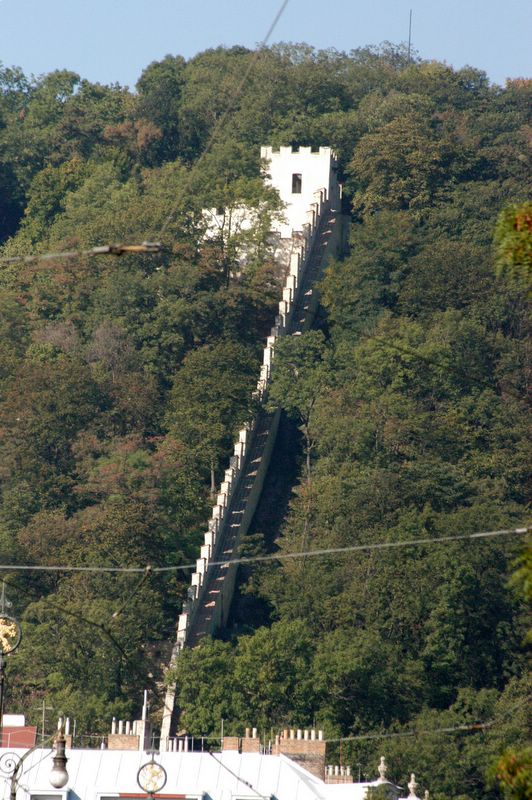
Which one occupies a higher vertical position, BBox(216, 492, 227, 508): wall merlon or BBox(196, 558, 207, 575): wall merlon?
BBox(216, 492, 227, 508): wall merlon

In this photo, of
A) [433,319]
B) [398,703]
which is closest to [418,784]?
[398,703]

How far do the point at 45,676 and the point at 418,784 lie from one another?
44.4ft

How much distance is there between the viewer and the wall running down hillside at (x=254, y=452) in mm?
76250

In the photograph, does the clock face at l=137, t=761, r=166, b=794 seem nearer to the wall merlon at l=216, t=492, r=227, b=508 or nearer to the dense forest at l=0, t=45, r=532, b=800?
the dense forest at l=0, t=45, r=532, b=800

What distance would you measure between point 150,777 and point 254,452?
46376 millimetres

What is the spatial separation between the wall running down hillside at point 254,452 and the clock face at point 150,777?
2375cm

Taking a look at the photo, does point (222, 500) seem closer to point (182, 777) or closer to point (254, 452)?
point (254, 452)

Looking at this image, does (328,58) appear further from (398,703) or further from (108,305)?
(398,703)

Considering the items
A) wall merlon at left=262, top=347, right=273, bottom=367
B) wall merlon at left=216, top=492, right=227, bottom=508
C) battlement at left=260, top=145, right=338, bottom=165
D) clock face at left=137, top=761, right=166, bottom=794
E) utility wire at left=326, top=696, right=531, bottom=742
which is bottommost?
utility wire at left=326, top=696, right=531, bottom=742

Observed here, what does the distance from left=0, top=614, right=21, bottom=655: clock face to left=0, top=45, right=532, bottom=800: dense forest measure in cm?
3251

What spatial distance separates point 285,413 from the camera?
89.2m

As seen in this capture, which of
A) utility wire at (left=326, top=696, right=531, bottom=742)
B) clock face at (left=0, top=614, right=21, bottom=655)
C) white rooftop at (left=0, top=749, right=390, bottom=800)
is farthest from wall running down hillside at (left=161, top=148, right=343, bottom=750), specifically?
clock face at (left=0, top=614, right=21, bottom=655)

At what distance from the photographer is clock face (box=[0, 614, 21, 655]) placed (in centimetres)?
2589

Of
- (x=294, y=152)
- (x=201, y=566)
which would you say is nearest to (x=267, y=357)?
(x=201, y=566)
